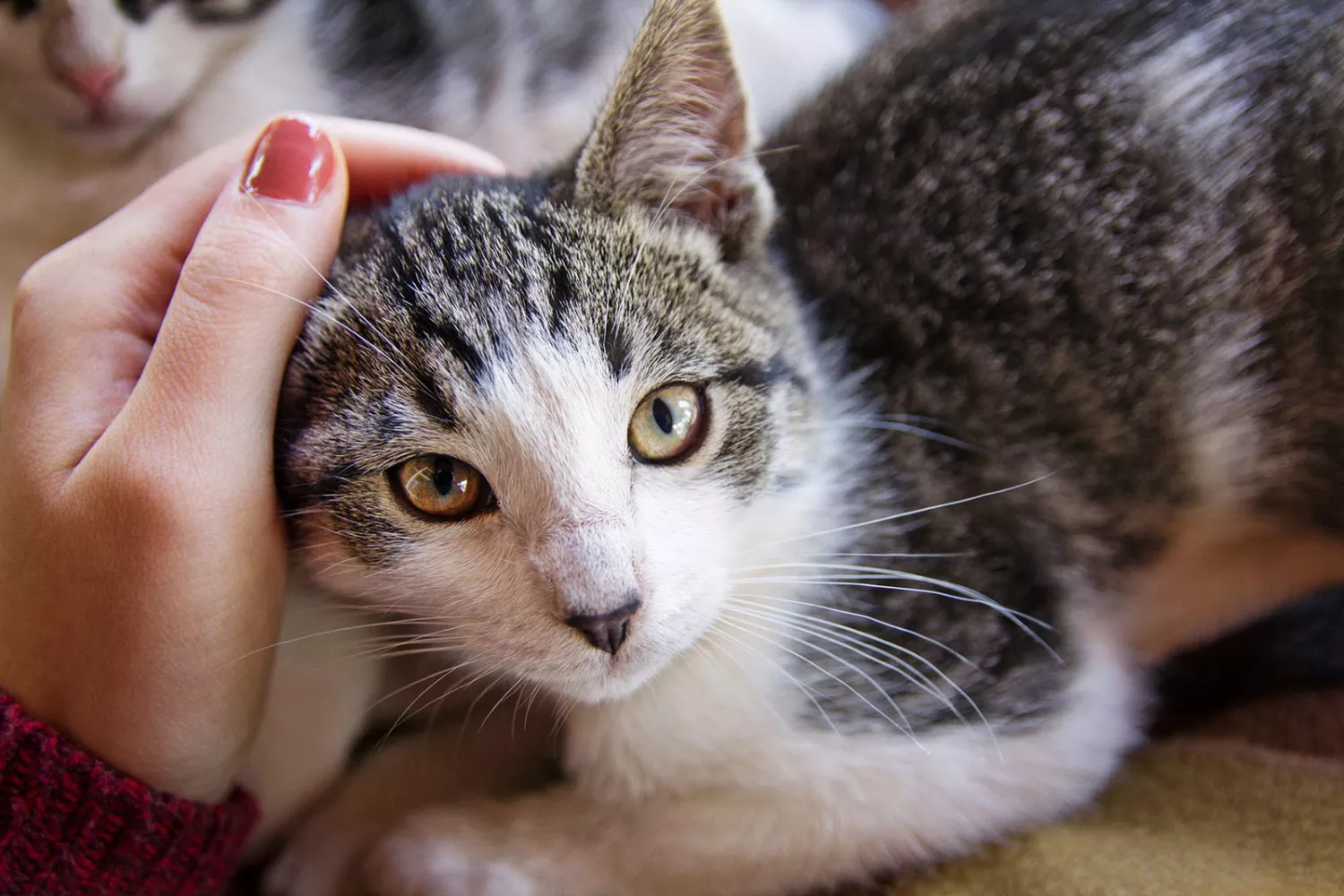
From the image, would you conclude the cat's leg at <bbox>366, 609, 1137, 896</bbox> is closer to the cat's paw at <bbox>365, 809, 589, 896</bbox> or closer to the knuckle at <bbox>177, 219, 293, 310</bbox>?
the cat's paw at <bbox>365, 809, 589, 896</bbox>

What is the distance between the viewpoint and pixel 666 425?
0.87 m

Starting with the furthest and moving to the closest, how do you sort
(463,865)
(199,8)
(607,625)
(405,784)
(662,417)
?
(199,8) < (405,784) < (463,865) < (662,417) < (607,625)

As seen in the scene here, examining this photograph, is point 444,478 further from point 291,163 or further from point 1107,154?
point 1107,154

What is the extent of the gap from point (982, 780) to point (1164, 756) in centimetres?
26

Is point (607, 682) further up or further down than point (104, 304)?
further down

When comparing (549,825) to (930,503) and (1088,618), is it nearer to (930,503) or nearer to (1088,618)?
(930,503)

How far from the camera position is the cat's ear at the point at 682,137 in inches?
34.6

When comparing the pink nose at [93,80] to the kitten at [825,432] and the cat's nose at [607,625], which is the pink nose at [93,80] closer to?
the kitten at [825,432]

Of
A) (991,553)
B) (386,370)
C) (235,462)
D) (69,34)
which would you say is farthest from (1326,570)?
(69,34)

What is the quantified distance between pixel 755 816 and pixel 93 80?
3.62ft

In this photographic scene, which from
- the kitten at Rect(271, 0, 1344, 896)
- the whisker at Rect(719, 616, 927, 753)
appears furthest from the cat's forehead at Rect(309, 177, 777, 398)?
the whisker at Rect(719, 616, 927, 753)

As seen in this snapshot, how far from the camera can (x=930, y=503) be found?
1.04m

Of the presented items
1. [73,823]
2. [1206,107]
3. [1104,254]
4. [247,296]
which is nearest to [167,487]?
[247,296]

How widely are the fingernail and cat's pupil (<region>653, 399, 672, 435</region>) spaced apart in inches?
14.2
